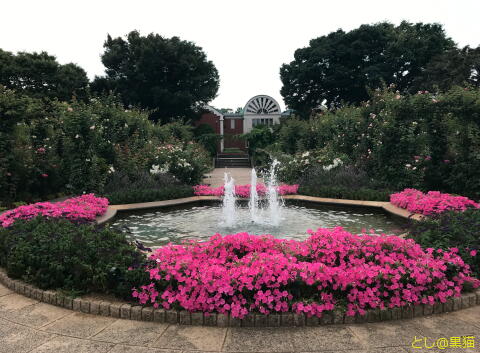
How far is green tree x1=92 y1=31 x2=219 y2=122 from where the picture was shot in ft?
113

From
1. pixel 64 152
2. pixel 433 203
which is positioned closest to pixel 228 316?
pixel 433 203

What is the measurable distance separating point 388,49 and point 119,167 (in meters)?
31.9

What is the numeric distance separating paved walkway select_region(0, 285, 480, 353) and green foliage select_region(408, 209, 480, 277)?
36.8 inches

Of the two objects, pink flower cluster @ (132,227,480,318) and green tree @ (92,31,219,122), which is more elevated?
green tree @ (92,31,219,122)

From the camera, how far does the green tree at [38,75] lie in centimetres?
2866

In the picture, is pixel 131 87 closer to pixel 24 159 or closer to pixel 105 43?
pixel 105 43

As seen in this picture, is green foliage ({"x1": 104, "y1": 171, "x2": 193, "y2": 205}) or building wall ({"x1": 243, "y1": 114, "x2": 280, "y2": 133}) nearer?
green foliage ({"x1": 104, "y1": 171, "x2": 193, "y2": 205})

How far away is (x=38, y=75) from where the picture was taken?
3009 cm

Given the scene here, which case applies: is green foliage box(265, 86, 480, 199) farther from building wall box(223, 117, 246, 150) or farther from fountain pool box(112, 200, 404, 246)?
building wall box(223, 117, 246, 150)

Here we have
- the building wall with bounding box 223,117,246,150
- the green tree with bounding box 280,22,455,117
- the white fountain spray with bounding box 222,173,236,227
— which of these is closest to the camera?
the white fountain spray with bounding box 222,173,236,227

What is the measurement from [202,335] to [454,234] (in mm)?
3294

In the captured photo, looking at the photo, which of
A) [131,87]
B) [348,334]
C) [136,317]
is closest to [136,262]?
[136,317]

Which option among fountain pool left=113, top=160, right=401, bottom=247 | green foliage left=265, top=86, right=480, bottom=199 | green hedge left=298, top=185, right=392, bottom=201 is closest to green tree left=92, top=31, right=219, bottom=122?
green foliage left=265, top=86, right=480, bottom=199

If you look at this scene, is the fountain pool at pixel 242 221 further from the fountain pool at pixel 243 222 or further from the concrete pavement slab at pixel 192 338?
the concrete pavement slab at pixel 192 338
